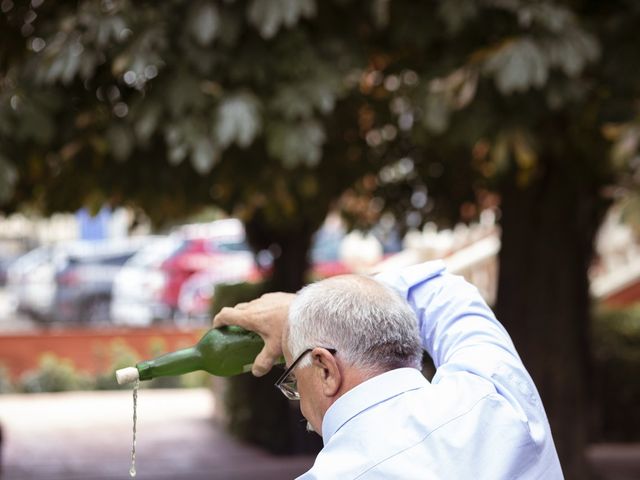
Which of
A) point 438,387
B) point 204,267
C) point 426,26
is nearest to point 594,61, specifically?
point 426,26

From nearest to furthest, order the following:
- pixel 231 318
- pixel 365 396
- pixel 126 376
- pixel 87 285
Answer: pixel 365 396
pixel 126 376
pixel 231 318
pixel 87 285

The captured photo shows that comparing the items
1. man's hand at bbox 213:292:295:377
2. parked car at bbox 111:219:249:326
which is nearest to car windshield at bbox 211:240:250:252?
parked car at bbox 111:219:249:326

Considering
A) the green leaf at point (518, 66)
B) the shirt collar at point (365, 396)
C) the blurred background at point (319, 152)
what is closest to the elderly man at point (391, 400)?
the shirt collar at point (365, 396)

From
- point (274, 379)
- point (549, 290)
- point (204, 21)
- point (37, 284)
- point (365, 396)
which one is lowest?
point (37, 284)

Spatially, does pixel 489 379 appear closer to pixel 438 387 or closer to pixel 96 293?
pixel 438 387

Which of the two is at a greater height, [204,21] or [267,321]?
[204,21]

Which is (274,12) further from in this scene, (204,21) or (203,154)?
(203,154)

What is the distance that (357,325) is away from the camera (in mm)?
1886

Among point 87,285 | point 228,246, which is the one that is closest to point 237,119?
point 87,285

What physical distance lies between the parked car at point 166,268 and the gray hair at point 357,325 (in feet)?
53.4

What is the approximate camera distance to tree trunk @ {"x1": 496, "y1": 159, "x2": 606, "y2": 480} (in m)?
7.38

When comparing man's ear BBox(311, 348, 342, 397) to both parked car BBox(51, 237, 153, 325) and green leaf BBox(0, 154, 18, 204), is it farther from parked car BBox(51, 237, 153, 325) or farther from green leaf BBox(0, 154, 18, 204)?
parked car BBox(51, 237, 153, 325)

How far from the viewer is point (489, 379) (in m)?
2.02

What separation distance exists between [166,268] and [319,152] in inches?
598
